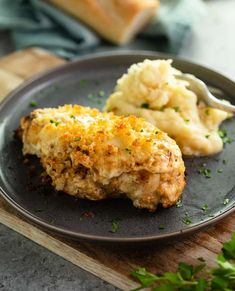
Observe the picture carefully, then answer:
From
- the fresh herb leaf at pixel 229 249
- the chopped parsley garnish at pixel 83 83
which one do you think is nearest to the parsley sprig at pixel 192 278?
the fresh herb leaf at pixel 229 249

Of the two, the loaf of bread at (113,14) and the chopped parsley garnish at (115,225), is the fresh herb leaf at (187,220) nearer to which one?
the chopped parsley garnish at (115,225)

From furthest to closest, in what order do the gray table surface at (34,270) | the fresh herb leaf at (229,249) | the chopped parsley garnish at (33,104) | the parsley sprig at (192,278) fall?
the chopped parsley garnish at (33,104) < the gray table surface at (34,270) < the fresh herb leaf at (229,249) < the parsley sprig at (192,278)

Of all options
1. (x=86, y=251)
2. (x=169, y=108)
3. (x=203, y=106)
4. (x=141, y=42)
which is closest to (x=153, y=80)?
(x=169, y=108)

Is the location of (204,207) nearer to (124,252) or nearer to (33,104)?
(124,252)

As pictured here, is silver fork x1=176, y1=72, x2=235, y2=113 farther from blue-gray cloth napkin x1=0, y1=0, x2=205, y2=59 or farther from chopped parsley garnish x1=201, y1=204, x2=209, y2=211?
blue-gray cloth napkin x1=0, y1=0, x2=205, y2=59

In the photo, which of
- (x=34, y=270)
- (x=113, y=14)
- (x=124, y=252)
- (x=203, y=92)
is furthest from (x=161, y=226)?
(x=113, y=14)
